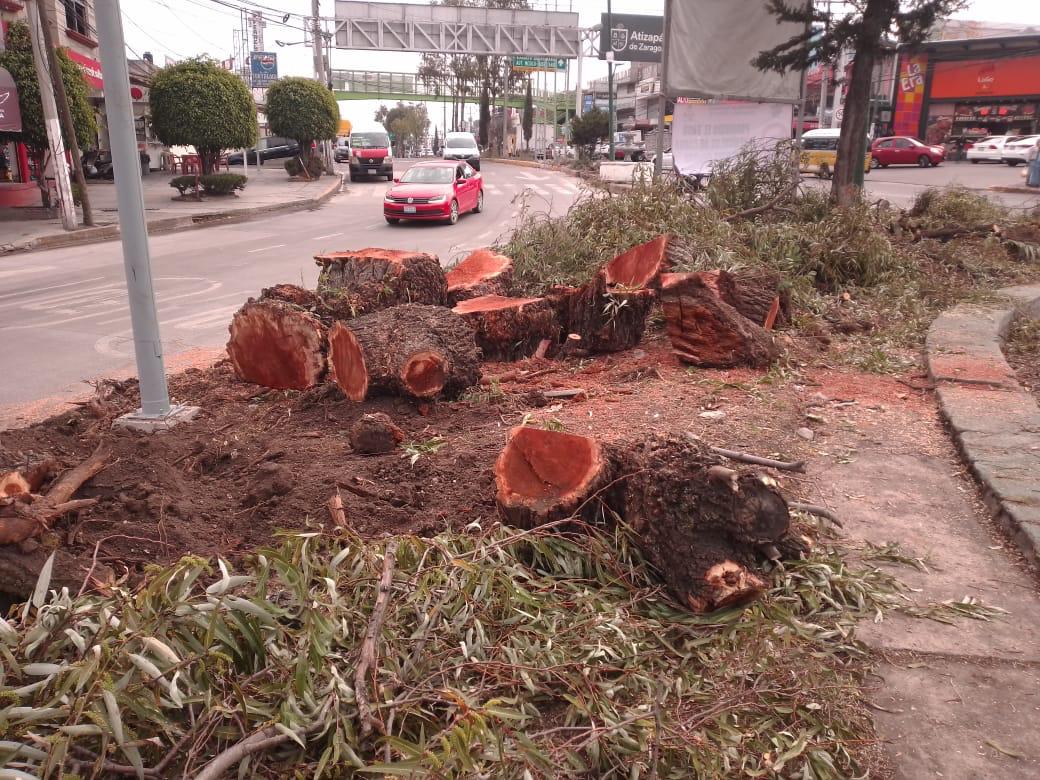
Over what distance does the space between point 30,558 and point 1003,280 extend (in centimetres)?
994

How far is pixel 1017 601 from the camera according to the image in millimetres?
3152

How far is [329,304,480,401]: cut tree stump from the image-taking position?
4762 millimetres

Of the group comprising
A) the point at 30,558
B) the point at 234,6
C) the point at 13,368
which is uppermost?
the point at 234,6

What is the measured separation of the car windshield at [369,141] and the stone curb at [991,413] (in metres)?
32.7

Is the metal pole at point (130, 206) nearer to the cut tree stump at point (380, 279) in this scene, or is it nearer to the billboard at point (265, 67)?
the cut tree stump at point (380, 279)

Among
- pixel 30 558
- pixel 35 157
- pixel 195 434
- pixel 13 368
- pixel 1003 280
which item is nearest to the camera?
pixel 30 558

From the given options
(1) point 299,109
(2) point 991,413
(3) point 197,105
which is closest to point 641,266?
(2) point 991,413

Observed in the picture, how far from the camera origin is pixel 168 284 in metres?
11.4

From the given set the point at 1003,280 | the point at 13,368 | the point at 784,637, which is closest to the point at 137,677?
the point at 784,637

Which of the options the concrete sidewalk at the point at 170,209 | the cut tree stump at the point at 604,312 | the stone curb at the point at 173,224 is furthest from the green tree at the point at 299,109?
the cut tree stump at the point at 604,312

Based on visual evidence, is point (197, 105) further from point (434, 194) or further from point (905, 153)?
point (905, 153)

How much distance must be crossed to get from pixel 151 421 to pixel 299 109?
32.9 m

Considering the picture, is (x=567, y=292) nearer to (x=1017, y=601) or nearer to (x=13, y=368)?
(x=1017, y=601)

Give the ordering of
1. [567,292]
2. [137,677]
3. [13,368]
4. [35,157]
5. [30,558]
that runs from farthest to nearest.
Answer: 1. [35,157]
2. [13,368]
3. [567,292]
4. [30,558]
5. [137,677]
